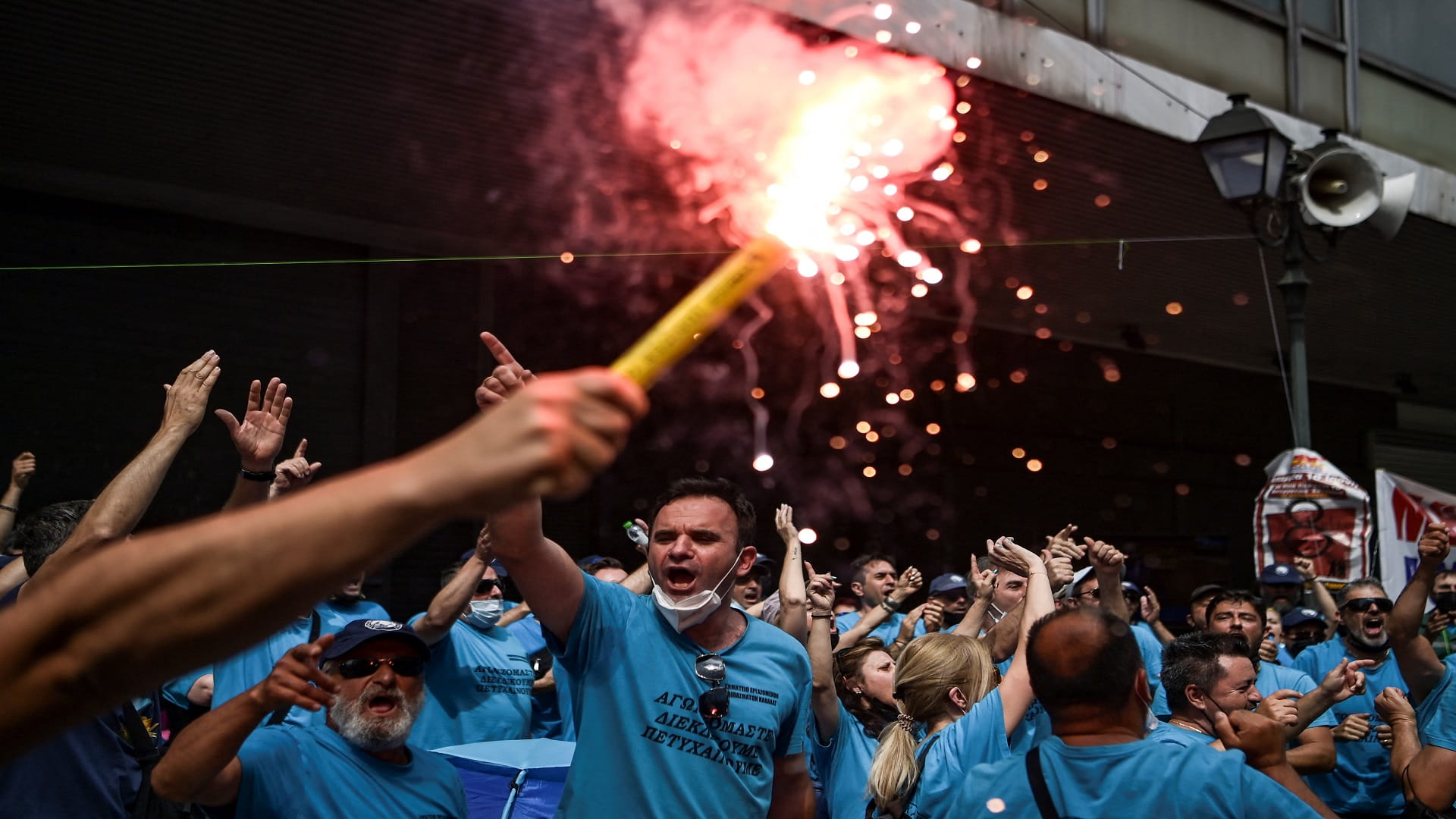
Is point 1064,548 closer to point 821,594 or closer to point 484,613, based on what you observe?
point 821,594

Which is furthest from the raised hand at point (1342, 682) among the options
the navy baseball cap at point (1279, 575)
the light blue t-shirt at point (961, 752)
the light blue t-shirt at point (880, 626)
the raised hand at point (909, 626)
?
the navy baseball cap at point (1279, 575)

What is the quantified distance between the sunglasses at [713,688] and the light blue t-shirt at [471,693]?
7.97ft

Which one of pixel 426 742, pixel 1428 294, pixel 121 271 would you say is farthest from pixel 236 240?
pixel 1428 294

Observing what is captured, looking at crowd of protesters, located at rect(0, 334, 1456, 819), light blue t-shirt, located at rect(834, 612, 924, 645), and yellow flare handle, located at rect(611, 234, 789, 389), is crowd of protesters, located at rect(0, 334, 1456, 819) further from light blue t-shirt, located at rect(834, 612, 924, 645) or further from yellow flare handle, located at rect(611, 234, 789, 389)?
light blue t-shirt, located at rect(834, 612, 924, 645)

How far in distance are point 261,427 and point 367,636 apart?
0.76m

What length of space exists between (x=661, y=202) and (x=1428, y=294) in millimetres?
9174

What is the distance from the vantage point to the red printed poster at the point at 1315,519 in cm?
850

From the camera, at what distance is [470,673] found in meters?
5.70

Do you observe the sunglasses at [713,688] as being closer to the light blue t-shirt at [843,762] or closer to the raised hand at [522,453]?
the light blue t-shirt at [843,762]

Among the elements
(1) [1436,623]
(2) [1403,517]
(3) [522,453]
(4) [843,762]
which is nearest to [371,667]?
(4) [843,762]

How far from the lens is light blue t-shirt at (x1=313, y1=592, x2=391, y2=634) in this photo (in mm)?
5715

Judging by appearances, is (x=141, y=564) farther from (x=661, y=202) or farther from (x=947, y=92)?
(x=661, y=202)

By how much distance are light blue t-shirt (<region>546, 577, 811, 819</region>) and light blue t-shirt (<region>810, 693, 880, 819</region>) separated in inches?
54.4

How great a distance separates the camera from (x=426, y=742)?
5367 mm
